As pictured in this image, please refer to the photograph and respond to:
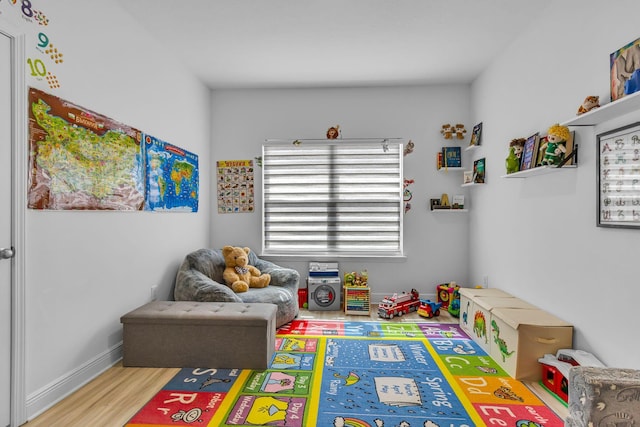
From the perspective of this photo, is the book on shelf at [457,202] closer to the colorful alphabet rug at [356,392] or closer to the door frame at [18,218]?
the colorful alphabet rug at [356,392]

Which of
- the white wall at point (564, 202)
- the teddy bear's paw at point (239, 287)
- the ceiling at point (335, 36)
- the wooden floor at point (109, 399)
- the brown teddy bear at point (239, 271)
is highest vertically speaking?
the ceiling at point (335, 36)

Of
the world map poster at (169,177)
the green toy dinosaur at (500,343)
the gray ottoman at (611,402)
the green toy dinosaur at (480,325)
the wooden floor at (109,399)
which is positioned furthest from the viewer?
the world map poster at (169,177)

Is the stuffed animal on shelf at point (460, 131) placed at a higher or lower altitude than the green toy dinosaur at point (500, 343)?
higher

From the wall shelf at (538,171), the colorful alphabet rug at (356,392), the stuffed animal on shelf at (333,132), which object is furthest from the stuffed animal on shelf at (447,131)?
the colorful alphabet rug at (356,392)

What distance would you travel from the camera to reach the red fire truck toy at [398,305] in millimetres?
3829

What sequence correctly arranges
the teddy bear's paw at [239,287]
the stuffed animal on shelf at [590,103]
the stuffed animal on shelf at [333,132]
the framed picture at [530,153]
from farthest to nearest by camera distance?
the stuffed animal on shelf at [333,132]
the teddy bear's paw at [239,287]
the framed picture at [530,153]
the stuffed animal on shelf at [590,103]

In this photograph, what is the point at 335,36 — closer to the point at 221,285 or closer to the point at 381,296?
the point at 221,285

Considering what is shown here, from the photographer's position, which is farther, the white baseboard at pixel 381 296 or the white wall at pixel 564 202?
the white baseboard at pixel 381 296

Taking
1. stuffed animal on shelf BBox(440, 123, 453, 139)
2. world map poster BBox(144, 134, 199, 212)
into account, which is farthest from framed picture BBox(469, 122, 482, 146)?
world map poster BBox(144, 134, 199, 212)

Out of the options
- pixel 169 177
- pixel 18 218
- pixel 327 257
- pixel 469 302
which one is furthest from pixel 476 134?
pixel 18 218

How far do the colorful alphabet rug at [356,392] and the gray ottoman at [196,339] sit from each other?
0.09 metres

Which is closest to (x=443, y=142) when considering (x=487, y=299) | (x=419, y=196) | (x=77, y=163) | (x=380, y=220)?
(x=419, y=196)

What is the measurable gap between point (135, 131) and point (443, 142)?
10.9 ft

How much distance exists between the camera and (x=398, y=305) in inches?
154
